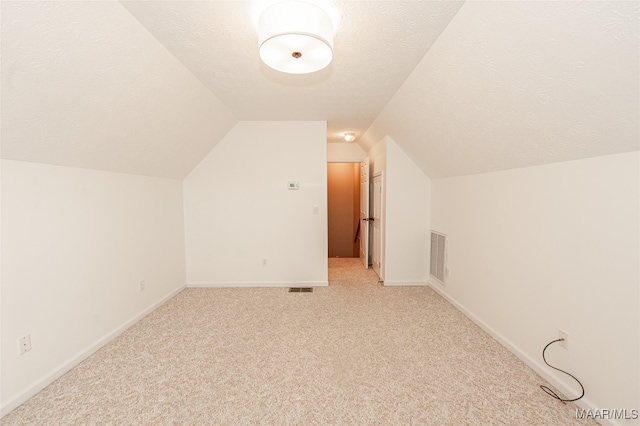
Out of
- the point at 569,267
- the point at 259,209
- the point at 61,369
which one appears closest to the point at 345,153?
the point at 259,209

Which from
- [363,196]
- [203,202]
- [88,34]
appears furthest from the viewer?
[363,196]

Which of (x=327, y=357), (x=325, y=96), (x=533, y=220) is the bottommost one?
(x=327, y=357)

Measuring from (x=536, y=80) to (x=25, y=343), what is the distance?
3.60 metres

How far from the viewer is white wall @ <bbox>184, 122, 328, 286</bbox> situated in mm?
3887

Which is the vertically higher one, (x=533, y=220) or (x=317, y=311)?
(x=533, y=220)

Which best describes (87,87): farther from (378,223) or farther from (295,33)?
(378,223)

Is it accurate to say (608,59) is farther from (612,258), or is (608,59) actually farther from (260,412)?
(260,412)

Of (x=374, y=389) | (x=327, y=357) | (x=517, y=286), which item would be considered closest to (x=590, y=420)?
(x=517, y=286)

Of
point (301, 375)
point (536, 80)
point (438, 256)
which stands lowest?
point (301, 375)

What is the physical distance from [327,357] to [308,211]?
7.00 feet

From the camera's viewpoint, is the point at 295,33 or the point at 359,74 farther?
the point at 359,74

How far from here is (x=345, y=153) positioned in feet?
17.8

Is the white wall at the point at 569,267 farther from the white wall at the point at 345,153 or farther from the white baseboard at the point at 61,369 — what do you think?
the white baseboard at the point at 61,369

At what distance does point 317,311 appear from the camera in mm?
3131
